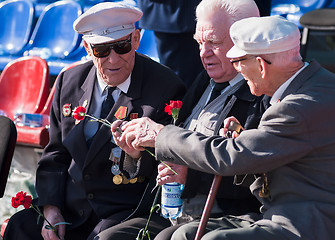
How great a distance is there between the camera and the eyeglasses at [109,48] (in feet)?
10.8

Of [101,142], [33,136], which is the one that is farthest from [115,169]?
[33,136]

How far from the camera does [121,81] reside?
3406 millimetres

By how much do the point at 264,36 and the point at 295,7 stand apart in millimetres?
3842

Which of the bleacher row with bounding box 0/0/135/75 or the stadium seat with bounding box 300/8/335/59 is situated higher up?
the stadium seat with bounding box 300/8/335/59

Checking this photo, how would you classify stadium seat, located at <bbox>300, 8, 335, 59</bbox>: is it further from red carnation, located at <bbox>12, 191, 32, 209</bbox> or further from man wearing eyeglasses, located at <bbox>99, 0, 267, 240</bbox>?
red carnation, located at <bbox>12, 191, 32, 209</bbox>

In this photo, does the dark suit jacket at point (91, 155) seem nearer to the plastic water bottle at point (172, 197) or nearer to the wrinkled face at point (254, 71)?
the plastic water bottle at point (172, 197)

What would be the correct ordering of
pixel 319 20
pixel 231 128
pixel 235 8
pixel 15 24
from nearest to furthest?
pixel 231 128, pixel 235 8, pixel 319 20, pixel 15 24

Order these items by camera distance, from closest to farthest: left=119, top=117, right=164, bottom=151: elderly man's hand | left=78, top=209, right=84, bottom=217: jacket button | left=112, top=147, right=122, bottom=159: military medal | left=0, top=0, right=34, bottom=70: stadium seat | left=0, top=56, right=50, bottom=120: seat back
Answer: left=119, top=117, right=164, bottom=151: elderly man's hand
left=112, top=147, right=122, bottom=159: military medal
left=78, top=209, right=84, bottom=217: jacket button
left=0, top=56, right=50, bottom=120: seat back
left=0, top=0, right=34, bottom=70: stadium seat

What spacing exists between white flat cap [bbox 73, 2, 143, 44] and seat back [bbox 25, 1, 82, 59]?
448 cm

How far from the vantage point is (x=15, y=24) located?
865 centimetres

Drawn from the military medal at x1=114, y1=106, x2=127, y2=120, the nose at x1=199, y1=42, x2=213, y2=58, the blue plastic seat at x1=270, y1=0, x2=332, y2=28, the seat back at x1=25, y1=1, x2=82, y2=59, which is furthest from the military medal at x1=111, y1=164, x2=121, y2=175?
the seat back at x1=25, y1=1, x2=82, y2=59

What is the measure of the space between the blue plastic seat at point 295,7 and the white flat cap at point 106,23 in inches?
119

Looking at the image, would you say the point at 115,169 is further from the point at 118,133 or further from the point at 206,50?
the point at 206,50

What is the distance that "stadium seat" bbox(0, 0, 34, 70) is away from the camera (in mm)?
8305
